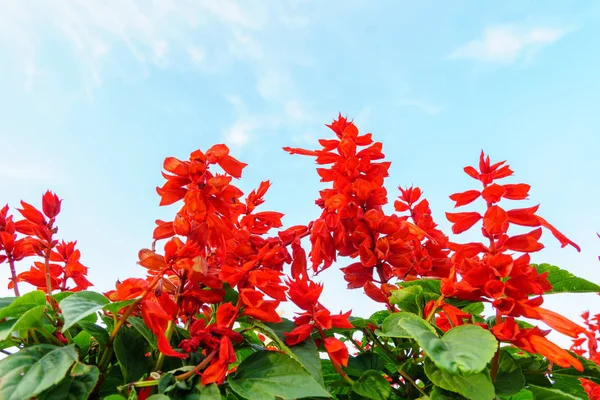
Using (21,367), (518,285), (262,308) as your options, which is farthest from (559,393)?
(21,367)

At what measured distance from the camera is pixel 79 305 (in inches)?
37.3

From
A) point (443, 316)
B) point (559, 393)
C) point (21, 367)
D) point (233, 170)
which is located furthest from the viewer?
point (443, 316)

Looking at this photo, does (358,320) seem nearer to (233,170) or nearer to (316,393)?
(316,393)

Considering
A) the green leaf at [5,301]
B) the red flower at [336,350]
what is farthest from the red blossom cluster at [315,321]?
the green leaf at [5,301]

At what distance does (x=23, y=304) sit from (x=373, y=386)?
28.7 inches

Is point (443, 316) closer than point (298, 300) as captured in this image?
No

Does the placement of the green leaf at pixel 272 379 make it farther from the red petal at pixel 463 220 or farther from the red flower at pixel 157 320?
the red petal at pixel 463 220

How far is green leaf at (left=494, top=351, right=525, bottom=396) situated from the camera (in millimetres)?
1146

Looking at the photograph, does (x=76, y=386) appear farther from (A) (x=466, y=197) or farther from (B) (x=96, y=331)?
(A) (x=466, y=197)

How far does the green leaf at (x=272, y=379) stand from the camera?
0.95 metres

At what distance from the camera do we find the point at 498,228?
43.2 inches

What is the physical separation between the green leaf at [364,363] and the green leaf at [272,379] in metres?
0.25

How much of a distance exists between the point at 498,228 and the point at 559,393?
1.10 ft

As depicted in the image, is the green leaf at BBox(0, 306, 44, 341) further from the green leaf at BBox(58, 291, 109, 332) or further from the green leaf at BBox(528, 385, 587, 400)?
the green leaf at BBox(528, 385, 587, 400)
